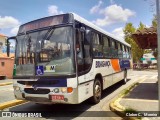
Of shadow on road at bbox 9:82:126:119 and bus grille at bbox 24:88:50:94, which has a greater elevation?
bus grille at bbox 24:88:50:94

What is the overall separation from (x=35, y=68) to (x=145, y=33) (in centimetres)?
586

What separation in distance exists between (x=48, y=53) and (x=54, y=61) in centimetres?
37

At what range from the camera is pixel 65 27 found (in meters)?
7.62

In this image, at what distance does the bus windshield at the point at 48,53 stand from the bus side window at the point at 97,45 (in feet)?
7.39

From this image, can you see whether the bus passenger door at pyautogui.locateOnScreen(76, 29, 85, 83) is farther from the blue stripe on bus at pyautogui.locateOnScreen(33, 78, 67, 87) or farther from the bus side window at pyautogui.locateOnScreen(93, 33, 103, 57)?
the bus side window at pyautogui.locateOnScreen(93, 33, 103, 57)

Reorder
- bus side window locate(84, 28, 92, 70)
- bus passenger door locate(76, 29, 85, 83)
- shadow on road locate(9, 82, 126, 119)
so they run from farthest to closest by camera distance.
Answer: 1. bus side window locate(84, 28, 92, 70)
2. shadow on road locate(9, 82, 126, 119)
3. bus passenger door locate(76, 29, 85, 83)

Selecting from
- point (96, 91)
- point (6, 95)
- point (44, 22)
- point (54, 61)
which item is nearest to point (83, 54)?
point (54, 61)

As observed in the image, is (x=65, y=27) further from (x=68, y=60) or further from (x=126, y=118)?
(x=126, y=118)

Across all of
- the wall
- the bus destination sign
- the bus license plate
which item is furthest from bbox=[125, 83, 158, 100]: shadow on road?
the wall

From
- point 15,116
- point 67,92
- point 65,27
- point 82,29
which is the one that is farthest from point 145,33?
point 15,116

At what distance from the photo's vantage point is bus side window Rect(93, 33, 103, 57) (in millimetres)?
9602

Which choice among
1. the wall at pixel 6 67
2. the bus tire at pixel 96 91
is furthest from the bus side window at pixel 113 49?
the wall at pixel 6 67

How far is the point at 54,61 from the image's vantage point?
24.3 feet

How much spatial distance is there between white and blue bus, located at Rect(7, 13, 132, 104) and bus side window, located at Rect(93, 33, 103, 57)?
69 centimetres
